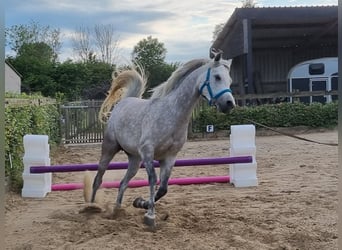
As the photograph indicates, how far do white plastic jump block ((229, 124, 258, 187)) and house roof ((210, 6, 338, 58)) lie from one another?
1074 centimetres

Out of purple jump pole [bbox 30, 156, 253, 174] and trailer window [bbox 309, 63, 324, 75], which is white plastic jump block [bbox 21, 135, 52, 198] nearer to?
purple jump pole [bbox 30, 156, 253, 174]

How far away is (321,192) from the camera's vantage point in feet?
20.9

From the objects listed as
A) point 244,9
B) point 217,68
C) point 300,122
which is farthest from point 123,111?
point 244,9

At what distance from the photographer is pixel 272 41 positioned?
991 inches

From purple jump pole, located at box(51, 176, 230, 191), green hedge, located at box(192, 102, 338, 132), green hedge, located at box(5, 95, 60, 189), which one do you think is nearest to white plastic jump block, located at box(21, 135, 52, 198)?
green hedge, located at box(5, 95, 60, 189)

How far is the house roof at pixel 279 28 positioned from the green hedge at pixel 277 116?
372 centimetres

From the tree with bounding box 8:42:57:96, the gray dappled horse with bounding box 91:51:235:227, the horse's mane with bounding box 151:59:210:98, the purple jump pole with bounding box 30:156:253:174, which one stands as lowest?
the purple jump pole with bounding box 30:156:253:174

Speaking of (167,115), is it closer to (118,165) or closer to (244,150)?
(118,165)

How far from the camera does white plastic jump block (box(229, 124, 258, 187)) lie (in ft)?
23.5

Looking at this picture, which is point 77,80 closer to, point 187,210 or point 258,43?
point 258,43

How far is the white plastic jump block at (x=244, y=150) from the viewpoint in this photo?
7.16 metres

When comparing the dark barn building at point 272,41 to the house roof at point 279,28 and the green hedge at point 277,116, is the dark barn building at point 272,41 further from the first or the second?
the green hedge at point 277,116

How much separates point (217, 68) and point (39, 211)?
10.0 ft

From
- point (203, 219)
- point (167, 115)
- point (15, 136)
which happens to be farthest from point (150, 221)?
point (15, 136)
